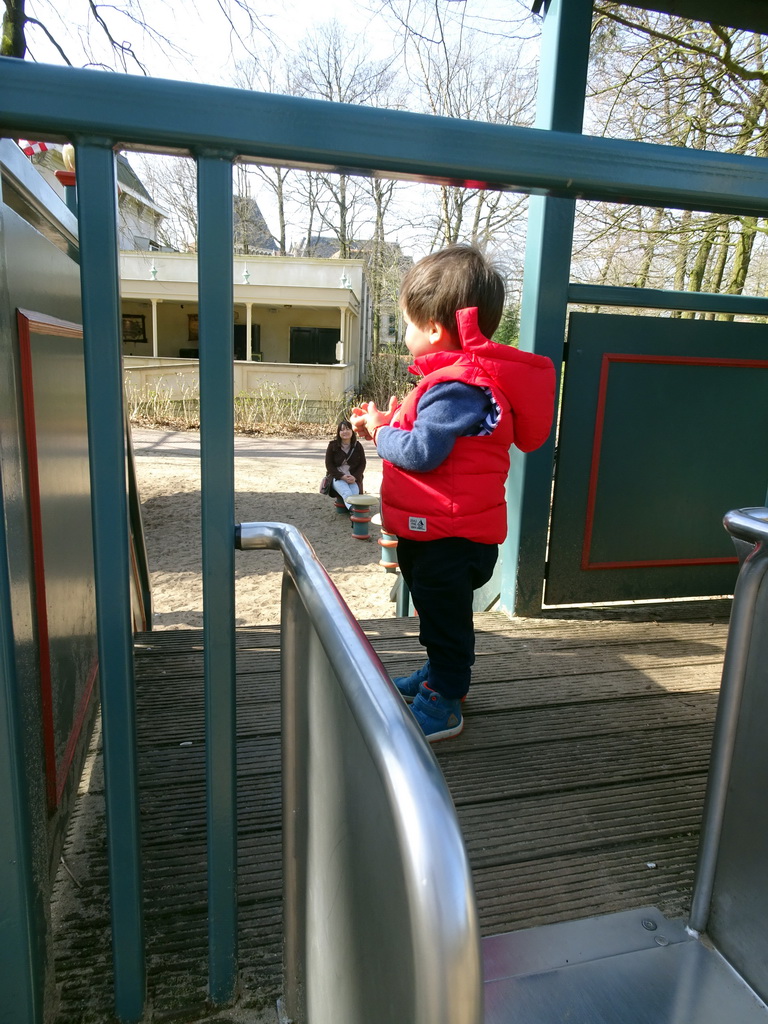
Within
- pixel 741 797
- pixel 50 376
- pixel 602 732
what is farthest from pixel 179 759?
pixel 741 797

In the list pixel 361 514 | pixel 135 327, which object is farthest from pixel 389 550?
pixel 135 327

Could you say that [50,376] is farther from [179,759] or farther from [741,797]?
[741,797]

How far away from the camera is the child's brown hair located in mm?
1882

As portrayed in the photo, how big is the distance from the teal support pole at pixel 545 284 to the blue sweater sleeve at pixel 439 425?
4.06 ft

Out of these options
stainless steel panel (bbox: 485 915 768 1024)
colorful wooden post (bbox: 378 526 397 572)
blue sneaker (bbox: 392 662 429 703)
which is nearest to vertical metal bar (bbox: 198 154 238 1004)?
stainless steel panel (bbox: 485 915 768 1024)

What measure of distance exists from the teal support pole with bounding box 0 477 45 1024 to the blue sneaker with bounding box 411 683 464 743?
1.28m

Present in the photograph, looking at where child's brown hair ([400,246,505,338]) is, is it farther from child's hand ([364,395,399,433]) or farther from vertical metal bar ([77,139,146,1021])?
vertical metal bar ([77,139,146,1021])

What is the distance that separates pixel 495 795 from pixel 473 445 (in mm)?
919

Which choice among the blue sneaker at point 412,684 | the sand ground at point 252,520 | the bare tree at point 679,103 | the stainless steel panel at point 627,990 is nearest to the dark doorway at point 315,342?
the sand ground at point 252,520

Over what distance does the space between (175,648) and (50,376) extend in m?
1.46

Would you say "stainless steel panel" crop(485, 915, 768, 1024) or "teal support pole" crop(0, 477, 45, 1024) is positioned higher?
"teal support pole" crop(0, 477, 45, 1024)

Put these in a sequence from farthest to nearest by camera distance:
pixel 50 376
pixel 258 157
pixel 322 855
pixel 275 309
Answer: pixel 275 309
pixel 50 376
pixel 258 157
pixel 322 855

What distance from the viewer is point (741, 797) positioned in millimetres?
1330

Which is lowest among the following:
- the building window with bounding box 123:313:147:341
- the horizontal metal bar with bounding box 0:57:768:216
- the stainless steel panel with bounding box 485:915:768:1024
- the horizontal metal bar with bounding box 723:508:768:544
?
the stainless steel panel with bounding box 485:915:768:1024
